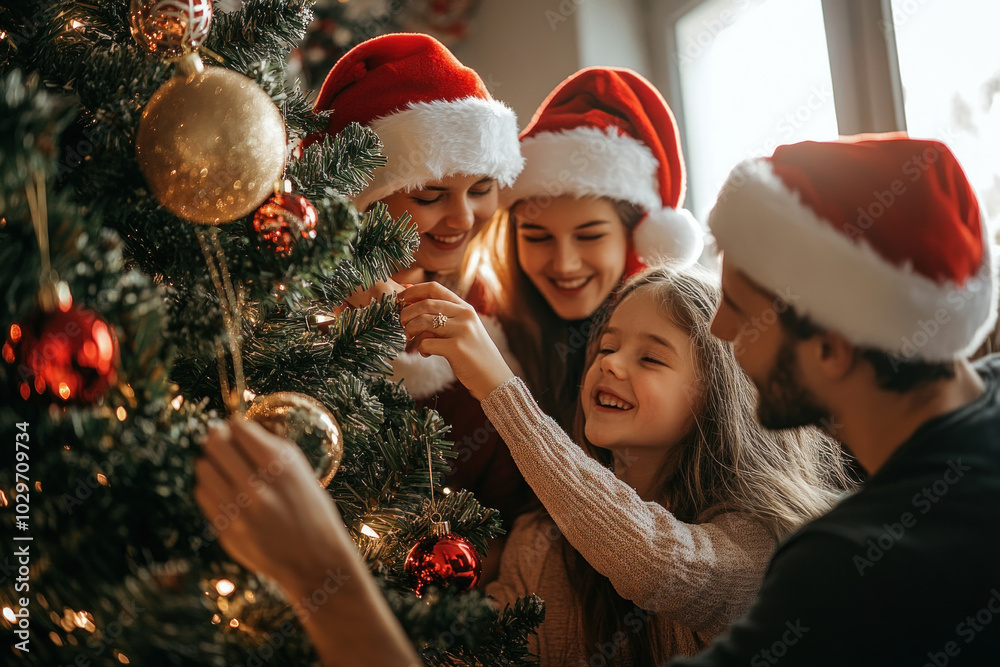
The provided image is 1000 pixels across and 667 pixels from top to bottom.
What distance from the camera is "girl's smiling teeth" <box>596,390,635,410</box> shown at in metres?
1.08

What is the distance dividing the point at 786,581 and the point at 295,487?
0.35 m

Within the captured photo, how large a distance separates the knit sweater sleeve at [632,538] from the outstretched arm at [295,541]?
0.42m

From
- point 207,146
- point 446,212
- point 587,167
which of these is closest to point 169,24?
point 207,146

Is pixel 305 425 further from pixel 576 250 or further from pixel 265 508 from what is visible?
pixel 576 250

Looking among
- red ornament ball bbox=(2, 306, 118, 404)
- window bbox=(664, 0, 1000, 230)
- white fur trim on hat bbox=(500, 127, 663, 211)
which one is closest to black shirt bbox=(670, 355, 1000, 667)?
red ornament ball bbox=(2, 306, 118, 404)

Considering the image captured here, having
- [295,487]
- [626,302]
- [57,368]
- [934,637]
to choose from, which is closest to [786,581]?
[934,637]

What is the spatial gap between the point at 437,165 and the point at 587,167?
29 cm

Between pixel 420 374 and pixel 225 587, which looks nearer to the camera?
pixel 225 587

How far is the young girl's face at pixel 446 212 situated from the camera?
1.18 metres

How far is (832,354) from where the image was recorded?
2.15ft

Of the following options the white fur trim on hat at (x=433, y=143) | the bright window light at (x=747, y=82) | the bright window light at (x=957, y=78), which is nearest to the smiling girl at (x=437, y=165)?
the white fur trim on hat at (x=433, y=143)

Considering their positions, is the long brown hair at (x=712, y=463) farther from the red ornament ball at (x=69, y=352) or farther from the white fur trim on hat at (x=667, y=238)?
the red ornament ball at (x=69, y=352)

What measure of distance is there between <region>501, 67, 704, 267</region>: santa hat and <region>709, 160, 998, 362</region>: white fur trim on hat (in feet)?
2.01

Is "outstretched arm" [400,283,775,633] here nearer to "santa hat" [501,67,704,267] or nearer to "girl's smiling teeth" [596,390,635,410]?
"girl's smiling teeth" [596,390,635,410]
